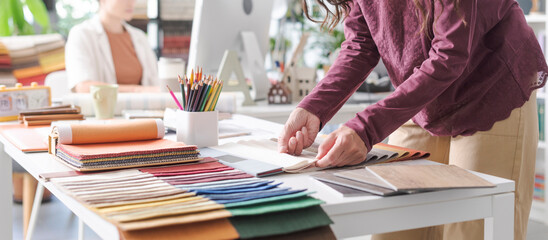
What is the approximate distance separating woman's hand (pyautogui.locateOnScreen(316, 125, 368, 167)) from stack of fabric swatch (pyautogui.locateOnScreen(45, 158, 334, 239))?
0.15 m

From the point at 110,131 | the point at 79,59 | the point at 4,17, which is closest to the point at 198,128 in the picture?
the point at 110,131

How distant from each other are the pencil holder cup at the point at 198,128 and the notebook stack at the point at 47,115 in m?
0.48

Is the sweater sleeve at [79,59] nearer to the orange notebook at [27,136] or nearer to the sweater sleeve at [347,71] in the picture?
the orange notebook at [27,136]

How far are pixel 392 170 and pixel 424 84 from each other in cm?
21

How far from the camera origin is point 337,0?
1.42 meters

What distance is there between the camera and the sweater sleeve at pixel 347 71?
1.30m

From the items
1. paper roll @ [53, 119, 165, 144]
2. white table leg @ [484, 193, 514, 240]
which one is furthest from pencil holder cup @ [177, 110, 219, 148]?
white table leg @ [484, 193, 514, 240]

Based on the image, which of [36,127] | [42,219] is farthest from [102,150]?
[42,219]

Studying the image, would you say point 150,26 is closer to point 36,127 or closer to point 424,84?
point 36,127

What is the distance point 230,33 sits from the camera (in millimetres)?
2412

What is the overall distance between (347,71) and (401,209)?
0.52 m

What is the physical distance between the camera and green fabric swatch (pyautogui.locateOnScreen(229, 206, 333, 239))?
77 centimetres

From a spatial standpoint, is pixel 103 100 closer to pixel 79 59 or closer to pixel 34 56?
pixel 79 59

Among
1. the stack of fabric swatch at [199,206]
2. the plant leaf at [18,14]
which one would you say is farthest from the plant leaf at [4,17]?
the stack of fabric swatch at [199,206]
